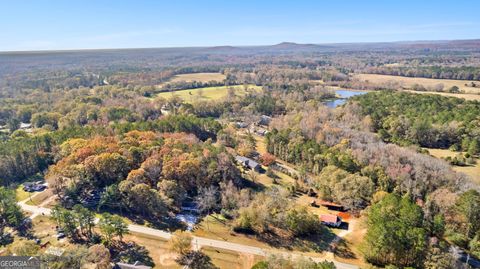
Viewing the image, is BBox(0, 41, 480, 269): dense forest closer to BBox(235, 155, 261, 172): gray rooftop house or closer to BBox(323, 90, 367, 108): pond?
BBox(235, 155, 261, 172): gray rooftop house

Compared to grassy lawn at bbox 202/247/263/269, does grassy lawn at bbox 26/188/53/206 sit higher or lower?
higher

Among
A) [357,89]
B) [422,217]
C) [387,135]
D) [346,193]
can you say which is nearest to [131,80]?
[357,89]

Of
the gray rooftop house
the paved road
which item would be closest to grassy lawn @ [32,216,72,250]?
the paved road

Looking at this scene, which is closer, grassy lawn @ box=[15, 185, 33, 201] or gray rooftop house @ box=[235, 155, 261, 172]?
grassy lawn @ box=[15, 185, 33, 201]

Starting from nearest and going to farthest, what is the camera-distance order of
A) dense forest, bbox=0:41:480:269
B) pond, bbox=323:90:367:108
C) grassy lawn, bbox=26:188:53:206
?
dense forest, bbox=0:41:480:269, grassy lawn, bbox=26:188:53:206, pond, bbox=323:90:367:108

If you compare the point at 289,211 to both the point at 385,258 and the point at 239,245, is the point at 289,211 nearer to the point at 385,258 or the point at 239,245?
the point at 239,245

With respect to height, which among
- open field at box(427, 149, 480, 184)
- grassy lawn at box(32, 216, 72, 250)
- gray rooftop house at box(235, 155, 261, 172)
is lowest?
grassy lawn at box(32, 216, 72, 250)

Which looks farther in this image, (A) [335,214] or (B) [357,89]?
(B) [357,89]

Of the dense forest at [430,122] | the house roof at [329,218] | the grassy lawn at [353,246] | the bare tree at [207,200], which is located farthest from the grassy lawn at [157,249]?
the dense forest at [430,122]

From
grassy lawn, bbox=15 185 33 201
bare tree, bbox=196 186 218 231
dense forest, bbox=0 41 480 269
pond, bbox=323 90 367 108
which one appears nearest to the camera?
dense forest, bbox=0 41 480 269
